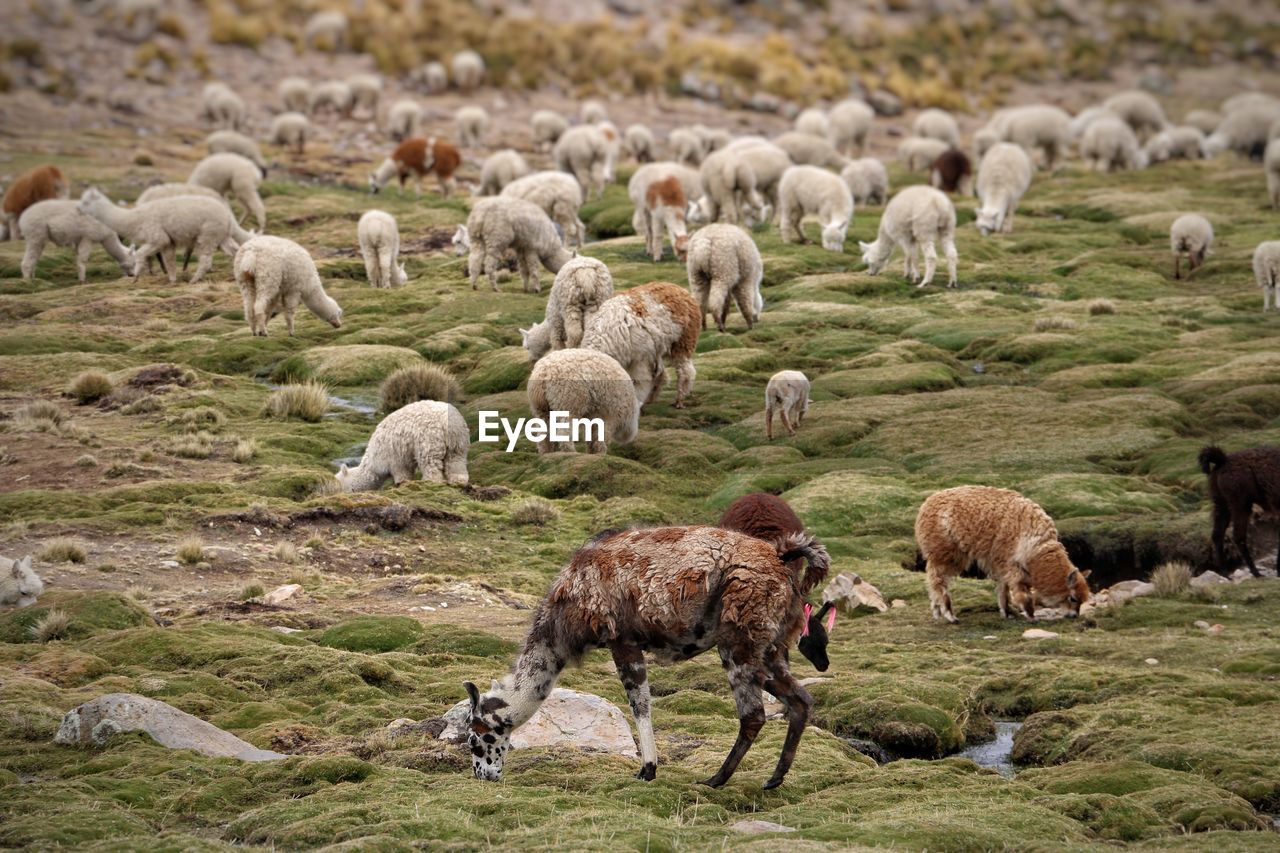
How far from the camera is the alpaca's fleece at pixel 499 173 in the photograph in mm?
46938

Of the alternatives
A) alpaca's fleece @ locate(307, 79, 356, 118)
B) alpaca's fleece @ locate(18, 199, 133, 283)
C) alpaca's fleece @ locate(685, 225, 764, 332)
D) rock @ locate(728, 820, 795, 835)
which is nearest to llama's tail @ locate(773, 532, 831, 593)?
rock @ locate(728, 820, 795, 835)

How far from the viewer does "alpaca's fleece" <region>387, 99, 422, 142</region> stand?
58844mm

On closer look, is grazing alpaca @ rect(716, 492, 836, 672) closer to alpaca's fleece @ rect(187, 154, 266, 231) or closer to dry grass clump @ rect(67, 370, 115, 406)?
dry grass clump @ rect(67, 370, 115, 406)

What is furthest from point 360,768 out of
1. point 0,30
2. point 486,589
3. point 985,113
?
point 985,113

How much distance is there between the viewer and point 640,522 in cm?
2166

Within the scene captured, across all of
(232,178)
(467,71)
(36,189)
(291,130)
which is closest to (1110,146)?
(467,71)


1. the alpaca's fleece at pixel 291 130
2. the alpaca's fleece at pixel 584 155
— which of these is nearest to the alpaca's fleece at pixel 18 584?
the alpaca's fleece at pixel 584 155

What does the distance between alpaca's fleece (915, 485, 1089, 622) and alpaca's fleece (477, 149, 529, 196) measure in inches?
1210

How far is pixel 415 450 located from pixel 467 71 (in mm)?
49571

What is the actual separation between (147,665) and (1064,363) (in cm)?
2148

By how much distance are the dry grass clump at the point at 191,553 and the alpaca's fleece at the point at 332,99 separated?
46356 millimetres

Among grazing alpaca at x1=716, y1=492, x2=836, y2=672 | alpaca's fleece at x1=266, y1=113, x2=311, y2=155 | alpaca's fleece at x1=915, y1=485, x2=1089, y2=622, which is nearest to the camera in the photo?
grazing alpaca at x1=716, y1=492, x2=836, y2=672

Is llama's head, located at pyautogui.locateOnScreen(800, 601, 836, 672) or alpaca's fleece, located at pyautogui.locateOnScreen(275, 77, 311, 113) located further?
alpaca's fleece, located at pyautogui.locateOnScreen(275, 77, 311, 113)

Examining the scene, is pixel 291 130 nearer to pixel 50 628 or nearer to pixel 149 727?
pixel 50 628
